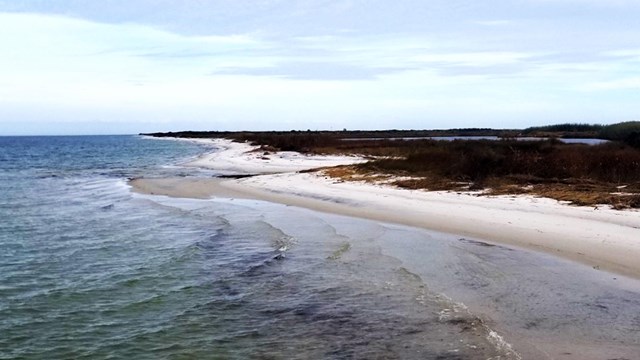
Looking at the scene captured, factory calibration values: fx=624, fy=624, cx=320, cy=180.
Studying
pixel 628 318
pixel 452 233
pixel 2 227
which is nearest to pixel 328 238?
pixel 452 233

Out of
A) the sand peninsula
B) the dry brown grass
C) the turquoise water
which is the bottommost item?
the turquoise water

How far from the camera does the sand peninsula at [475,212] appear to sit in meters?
11.3

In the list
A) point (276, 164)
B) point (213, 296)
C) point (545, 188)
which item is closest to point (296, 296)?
point (213, 296)

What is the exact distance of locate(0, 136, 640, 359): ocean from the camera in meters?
7.29

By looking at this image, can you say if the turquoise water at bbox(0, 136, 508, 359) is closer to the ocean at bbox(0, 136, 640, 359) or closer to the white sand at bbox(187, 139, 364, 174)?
the ocean at bbox(0, 136, 640, 359)

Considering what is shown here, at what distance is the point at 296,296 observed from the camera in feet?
31.4

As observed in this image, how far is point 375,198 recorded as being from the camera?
20125 millimetres

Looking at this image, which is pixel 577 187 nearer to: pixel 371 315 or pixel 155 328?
pixel 371 315

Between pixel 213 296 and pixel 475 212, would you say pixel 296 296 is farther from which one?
pixel 475 212

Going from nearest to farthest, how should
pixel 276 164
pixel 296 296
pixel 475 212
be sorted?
pixel 296 296
pixel 475 212
pixel 276 164

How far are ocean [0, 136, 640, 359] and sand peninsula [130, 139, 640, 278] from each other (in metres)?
0.75

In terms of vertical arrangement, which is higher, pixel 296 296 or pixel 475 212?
pixel 475 212

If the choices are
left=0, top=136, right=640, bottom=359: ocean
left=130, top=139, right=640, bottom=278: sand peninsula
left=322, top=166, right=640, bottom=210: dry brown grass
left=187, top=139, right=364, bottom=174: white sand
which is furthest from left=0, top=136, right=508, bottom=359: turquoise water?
left=187, top=139, right=364, bottom=174: white sand

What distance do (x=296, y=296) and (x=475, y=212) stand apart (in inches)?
308
